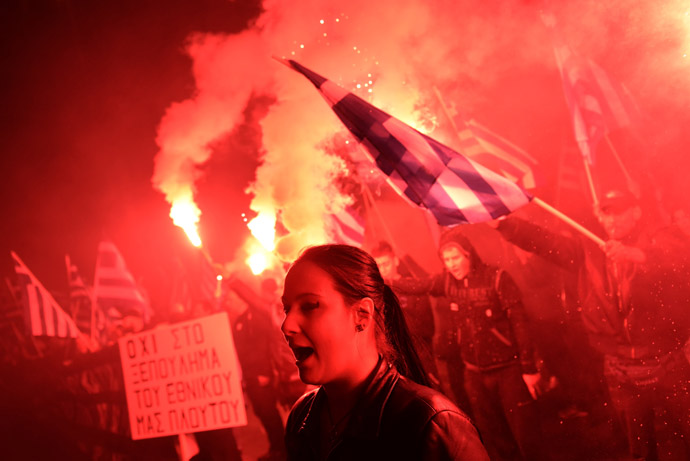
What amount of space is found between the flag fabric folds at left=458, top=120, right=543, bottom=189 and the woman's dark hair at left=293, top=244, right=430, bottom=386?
8.74 ft

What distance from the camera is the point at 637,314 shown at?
3.83m

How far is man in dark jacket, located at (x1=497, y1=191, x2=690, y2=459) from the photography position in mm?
3688

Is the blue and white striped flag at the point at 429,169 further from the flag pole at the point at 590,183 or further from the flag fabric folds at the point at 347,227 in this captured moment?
the flag fabric folds at the point at 347,227

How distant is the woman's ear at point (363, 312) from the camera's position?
1.81 m

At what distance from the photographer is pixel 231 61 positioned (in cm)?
625

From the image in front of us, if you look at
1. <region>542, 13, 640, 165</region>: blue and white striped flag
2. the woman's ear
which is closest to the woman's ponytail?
the woman's ear

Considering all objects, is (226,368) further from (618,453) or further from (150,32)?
(150,32)

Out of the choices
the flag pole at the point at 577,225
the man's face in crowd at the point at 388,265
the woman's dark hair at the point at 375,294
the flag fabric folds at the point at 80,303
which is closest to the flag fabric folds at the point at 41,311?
the flag fabric folds at the point at 80,303

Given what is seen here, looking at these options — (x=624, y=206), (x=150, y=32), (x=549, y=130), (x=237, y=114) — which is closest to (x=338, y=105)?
(x=549, y=130)

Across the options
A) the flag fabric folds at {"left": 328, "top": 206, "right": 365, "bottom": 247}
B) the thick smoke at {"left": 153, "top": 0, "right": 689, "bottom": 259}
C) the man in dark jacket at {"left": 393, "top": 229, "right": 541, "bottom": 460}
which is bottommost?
the man in dark jacket at {"left": 393, "top": 229, "right": 541, "bottom": 460}

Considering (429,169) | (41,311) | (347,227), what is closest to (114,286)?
(41,311)

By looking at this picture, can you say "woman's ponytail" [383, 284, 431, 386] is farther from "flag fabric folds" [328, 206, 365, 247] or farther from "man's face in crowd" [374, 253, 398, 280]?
"flag fabric folds" [328, 206, 365, 247]

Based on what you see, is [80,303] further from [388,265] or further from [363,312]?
[363,312]

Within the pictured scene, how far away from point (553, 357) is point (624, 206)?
1327 millimetres
